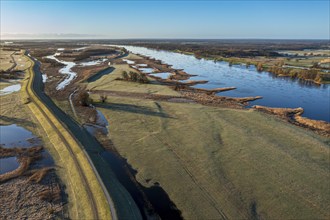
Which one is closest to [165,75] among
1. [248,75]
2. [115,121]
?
Answer: [248,75]

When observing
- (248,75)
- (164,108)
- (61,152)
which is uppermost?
(248,75)

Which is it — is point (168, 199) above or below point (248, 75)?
below

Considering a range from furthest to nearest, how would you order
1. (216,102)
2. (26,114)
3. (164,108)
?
(216,102) → (164,108) → (26,114)

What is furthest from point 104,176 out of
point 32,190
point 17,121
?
point 17,121

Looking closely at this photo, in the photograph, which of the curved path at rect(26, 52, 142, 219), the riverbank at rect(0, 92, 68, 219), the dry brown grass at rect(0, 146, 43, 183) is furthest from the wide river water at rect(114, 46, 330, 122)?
the riverbank at rect(0, 92, 68, 219)

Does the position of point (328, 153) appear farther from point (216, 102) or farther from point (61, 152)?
point (61, 152)

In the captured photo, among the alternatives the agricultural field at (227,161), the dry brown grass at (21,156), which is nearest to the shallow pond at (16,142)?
the dry brown grass at (21,156)

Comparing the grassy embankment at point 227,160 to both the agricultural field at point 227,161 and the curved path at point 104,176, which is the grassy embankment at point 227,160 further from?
the curved path at point 104,176
